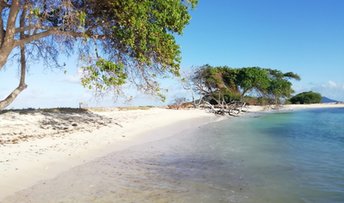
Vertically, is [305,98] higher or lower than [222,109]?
higher

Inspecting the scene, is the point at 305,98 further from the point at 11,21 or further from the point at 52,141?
the point at 11,21

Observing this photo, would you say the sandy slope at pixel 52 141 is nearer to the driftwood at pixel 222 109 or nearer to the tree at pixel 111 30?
the tree at pixel 111 30

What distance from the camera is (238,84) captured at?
55219mm

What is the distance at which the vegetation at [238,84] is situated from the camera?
50.2 m

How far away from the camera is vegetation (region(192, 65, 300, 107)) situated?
50250 millimetres

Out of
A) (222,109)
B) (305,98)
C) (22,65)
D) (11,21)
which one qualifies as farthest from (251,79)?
(11,21)

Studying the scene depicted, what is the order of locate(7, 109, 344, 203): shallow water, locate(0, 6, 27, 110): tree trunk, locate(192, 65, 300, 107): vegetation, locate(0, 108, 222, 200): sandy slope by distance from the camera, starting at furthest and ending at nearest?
locate(192, 65, 300, 107): vegetation < locate(0, 6, 27, 110): tree trunk < locate(0, 108, 222, 200): sandy slope < locate(7, 109, 344, 203): shallow water

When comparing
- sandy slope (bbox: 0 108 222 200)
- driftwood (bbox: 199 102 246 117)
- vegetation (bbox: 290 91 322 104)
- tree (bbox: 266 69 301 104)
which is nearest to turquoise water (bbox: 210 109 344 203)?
sandy slope (bbox: 0 108 222 200)

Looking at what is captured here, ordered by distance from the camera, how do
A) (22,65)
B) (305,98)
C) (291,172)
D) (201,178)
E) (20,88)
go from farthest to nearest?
(305,98)
(22,65)
(20,88)
(291,172)
(201,178)

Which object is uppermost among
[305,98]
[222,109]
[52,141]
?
[305,98]

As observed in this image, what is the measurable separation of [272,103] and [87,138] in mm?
50303

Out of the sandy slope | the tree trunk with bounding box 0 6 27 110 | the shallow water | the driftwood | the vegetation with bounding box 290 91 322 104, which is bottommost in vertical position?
the shallow water

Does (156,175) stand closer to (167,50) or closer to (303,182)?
(303,182)

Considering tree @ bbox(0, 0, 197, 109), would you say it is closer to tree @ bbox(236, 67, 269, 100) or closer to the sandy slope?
the sandy slope
